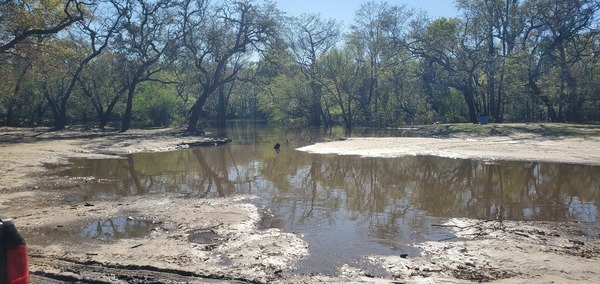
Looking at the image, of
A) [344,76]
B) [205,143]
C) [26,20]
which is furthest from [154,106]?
[26,20]

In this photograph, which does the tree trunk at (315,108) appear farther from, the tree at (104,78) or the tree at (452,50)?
the tree at (104,78)

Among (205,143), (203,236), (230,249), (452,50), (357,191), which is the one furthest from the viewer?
(452,50)

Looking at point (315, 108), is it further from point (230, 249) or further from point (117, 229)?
point (230, 249)

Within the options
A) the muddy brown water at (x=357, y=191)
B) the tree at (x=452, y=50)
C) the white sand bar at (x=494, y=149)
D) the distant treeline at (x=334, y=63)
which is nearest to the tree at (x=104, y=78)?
the distant treeline at (x=334, y=63)

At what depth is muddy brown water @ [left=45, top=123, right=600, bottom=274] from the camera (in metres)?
8.15

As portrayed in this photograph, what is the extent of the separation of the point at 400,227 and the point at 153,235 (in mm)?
4819

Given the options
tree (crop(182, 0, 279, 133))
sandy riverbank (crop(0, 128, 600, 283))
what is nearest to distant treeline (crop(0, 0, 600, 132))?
tree (crop(182, 0, 279, 133))

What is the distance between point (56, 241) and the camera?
24.4ft

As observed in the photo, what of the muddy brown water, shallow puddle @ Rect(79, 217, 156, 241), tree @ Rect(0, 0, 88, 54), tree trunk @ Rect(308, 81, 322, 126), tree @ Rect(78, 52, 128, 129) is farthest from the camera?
tree trunk @ Rect(308, 81, 322, 126)

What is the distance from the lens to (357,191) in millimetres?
13062

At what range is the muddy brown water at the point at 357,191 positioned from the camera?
321 inches

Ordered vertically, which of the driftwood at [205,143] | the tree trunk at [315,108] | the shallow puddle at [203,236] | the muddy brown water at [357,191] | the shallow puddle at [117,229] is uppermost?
the tree trunk at [315,108]

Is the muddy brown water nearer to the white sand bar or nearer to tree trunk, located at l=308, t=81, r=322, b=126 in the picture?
the white sand bar

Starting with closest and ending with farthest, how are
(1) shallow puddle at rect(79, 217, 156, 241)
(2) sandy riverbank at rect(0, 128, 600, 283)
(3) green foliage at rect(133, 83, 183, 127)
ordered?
(2) sandy riverbank at rect(0, 128, 600, 283), (1) shallow puddle at rect(79, 217, 156, 241), (3) green foliage at rect(133, 83, 183, 127)
